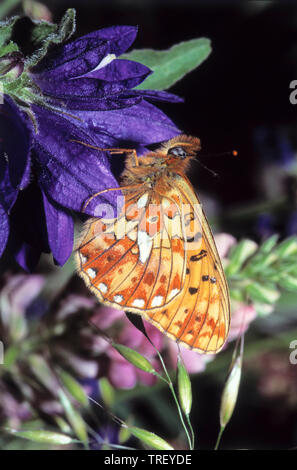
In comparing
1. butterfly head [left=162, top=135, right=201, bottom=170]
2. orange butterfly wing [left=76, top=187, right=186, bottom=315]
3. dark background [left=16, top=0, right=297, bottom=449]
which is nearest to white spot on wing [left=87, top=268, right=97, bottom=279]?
orange butterfly wing [left=76, top=187, right=186, bottom=315]

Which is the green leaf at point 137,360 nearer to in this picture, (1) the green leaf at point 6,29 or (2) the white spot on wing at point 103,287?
(2) the white spot on wing at point 103,287

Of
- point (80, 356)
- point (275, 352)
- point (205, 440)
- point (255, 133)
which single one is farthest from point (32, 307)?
point (255, 133)

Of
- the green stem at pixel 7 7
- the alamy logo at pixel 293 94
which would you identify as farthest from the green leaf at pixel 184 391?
the alamy logo at pixel 293 94

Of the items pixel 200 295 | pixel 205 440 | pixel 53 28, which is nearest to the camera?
pixel 53 28

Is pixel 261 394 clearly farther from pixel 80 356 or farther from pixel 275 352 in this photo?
pixel 80 356

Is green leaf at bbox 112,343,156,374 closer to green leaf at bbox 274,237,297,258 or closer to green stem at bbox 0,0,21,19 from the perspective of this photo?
green leaf at bbox 274,237,297,258

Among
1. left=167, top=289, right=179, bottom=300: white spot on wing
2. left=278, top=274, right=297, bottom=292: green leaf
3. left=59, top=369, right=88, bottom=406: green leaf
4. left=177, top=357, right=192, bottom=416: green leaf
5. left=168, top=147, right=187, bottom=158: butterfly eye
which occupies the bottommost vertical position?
left=59, top=369, right=88, bottom=406: green leaf
